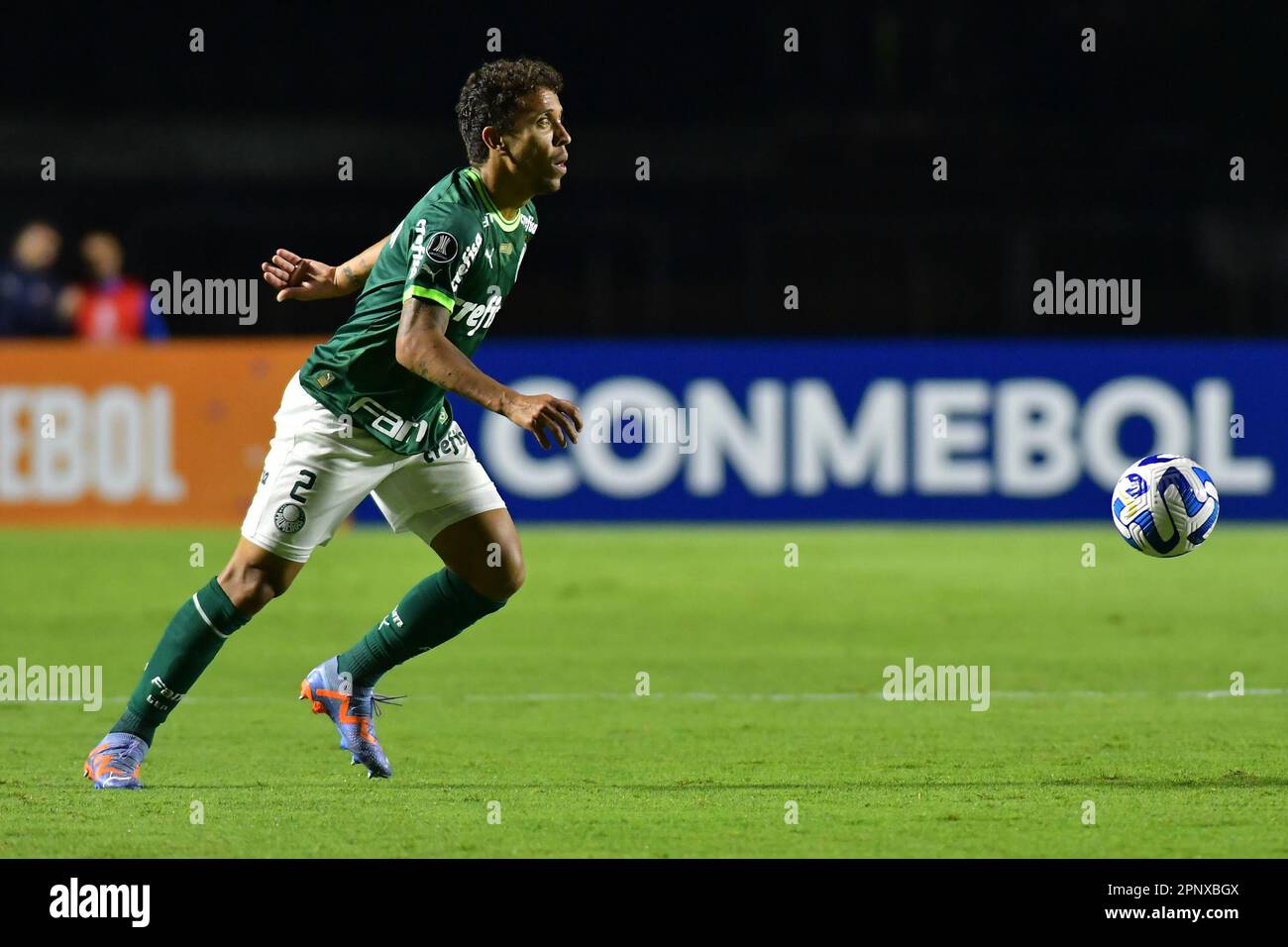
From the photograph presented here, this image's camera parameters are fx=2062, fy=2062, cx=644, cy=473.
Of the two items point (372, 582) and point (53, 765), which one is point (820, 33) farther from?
point (53, 765)

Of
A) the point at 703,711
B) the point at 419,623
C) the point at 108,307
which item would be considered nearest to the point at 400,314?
the point at 419,623

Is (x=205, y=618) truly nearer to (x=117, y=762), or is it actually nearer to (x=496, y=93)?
(x=117, y=762)

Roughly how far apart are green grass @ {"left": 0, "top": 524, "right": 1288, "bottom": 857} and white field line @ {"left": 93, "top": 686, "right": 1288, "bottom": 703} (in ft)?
0.11

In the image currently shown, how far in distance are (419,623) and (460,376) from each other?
3.93ft

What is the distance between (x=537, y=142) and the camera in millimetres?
6688

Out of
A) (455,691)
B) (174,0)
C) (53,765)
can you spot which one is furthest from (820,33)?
(53,765)

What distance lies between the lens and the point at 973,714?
8.34 m

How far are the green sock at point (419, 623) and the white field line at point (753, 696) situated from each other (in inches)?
66.6

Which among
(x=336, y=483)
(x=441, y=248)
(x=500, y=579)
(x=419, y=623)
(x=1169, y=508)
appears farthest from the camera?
(x=1169, y=508)

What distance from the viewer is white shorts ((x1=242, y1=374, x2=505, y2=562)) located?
21.8 ft

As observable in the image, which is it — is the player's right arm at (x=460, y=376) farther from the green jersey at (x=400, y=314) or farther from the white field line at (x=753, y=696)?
the white field line at (x=753, y=696)

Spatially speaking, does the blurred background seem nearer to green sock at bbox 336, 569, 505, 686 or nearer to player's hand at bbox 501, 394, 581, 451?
green sock at bbox 336, 569, 505, 686

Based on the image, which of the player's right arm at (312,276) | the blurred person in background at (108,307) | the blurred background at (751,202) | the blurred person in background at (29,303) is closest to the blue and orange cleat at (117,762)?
the player's right arm at (312,276)

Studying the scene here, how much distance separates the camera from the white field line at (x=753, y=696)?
28.9 feet
